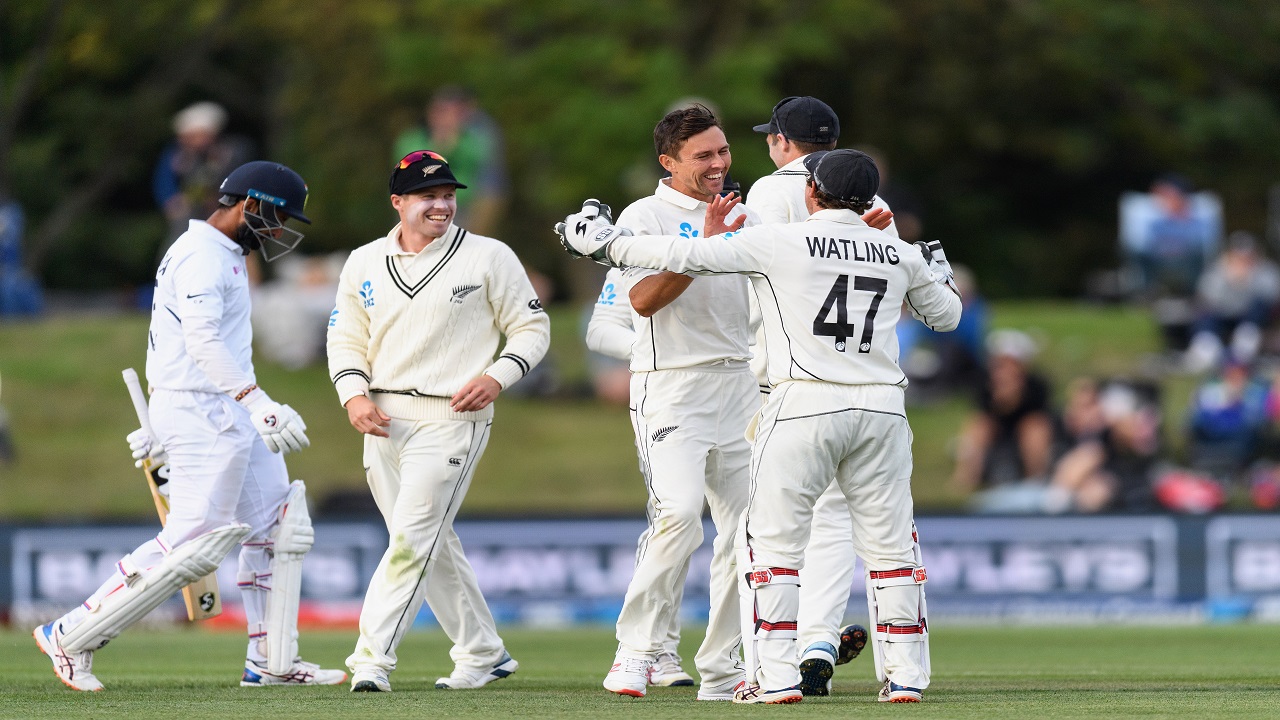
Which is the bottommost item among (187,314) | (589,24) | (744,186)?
(187,314)

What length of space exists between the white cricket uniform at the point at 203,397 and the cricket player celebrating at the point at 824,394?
5.90 ft

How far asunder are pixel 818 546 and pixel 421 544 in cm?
175

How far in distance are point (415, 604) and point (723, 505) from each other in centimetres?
142

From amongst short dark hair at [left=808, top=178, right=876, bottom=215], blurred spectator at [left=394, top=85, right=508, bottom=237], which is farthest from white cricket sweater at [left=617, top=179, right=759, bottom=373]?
blurred spectator at [left=394, top=85, right=508, bottom=237]

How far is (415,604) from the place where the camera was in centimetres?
794

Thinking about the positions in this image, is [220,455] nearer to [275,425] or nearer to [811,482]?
[275,425]

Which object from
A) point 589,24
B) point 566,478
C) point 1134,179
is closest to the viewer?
point 566,478

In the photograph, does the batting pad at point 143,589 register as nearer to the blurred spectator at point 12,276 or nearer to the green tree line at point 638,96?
the blurred spectator at point 12,276

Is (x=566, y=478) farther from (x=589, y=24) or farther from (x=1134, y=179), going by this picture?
(x=1134, y=179)

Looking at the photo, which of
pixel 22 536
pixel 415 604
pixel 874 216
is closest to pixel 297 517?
pixel 415 604

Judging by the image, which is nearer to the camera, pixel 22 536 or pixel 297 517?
pixel 297 517

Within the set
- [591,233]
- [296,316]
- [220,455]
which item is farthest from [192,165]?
[591,233]

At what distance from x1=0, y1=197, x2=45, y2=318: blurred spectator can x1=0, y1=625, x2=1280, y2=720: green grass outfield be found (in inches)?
319

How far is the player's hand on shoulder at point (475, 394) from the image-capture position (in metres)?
7.90
